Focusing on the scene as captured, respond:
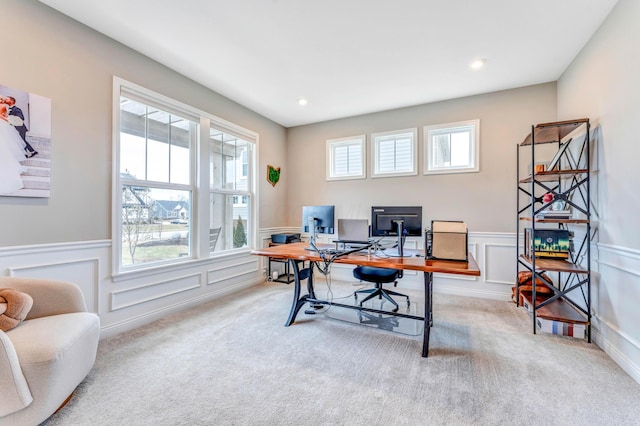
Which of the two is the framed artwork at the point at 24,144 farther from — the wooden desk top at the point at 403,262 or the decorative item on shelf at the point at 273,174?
the decorative item on shelf at the point at 273,174

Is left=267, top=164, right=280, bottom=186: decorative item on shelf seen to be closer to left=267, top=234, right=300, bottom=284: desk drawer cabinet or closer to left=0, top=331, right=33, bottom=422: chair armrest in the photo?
left=267, top=234, right=300, bottom=284: desk drawer cabinet

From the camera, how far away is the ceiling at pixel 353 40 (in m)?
2.09

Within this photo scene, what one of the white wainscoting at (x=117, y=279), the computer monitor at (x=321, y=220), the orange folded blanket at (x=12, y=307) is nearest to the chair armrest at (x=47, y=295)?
the orange folded blanket at (x=12, y=307)

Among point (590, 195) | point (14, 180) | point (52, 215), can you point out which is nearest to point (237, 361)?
point (52, 215)

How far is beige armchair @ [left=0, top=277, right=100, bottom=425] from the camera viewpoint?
127 cm

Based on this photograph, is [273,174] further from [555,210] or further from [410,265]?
[555,210]

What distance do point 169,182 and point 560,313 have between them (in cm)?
421

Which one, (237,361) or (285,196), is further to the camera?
(285,196)

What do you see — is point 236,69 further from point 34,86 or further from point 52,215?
point 52,215

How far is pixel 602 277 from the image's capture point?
2238mm

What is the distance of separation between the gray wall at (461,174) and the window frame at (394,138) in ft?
0.21

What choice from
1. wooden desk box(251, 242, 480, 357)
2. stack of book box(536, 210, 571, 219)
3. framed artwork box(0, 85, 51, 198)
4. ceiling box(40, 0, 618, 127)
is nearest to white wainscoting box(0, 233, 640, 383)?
stack of book box(536, 210, 571, 219)

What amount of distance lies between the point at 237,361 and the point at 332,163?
3441 millimetres

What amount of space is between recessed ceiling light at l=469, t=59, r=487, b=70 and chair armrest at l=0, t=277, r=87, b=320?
162 inches
